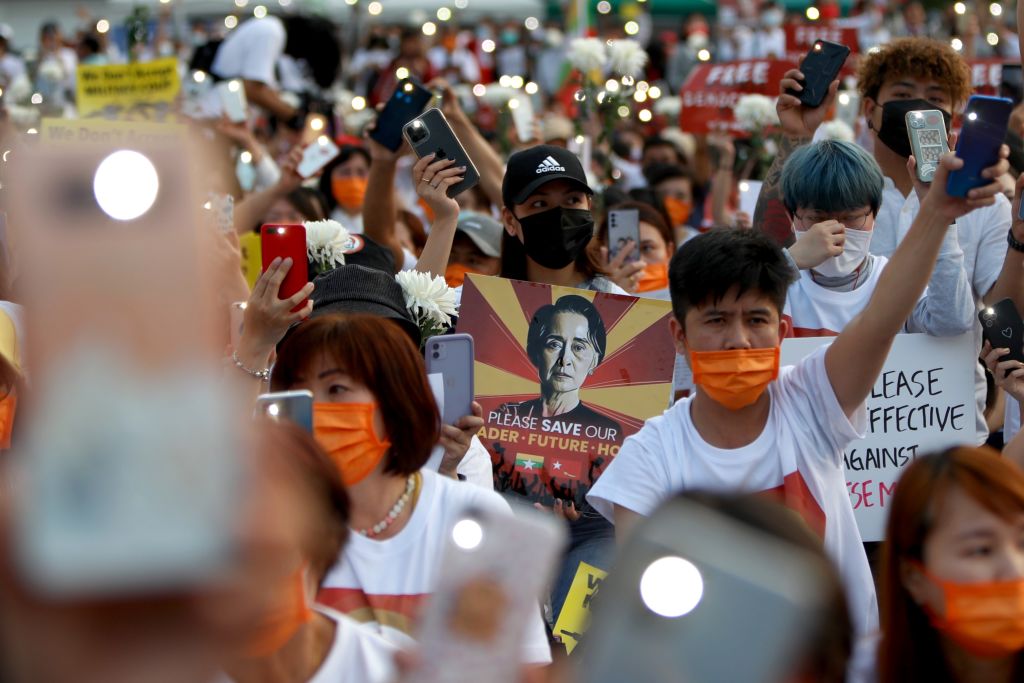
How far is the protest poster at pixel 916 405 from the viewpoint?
425cm

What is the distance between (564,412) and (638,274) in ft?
4.73

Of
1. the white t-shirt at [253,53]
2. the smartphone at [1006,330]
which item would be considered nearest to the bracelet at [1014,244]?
the smartphone at [1006,330]

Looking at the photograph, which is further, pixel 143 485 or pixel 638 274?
pixel 638 274

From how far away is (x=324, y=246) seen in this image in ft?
14.8

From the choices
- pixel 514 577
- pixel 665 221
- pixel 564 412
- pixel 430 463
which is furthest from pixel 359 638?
pixel 665 221

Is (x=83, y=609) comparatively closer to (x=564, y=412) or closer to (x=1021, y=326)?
(x=564, y=412)

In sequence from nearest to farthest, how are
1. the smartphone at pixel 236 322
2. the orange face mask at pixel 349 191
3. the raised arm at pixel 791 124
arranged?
the smartphone at pixel 236 322 < the raised arm at pixel 791 124 < the orange face mask at pixel 349 191

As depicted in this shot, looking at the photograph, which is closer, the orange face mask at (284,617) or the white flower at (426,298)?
the orange face mask at (284,617)

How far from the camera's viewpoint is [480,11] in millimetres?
25297

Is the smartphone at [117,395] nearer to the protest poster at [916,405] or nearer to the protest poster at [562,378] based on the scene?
the protest poster at [562,378]

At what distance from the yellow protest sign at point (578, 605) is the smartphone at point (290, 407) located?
1.43 metres

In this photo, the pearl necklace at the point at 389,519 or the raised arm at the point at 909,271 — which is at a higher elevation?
the raised arm at the point at 909,271

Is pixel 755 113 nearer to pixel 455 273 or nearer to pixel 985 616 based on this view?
pixel 455 273

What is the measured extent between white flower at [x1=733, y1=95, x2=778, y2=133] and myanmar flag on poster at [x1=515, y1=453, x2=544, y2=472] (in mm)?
4828
